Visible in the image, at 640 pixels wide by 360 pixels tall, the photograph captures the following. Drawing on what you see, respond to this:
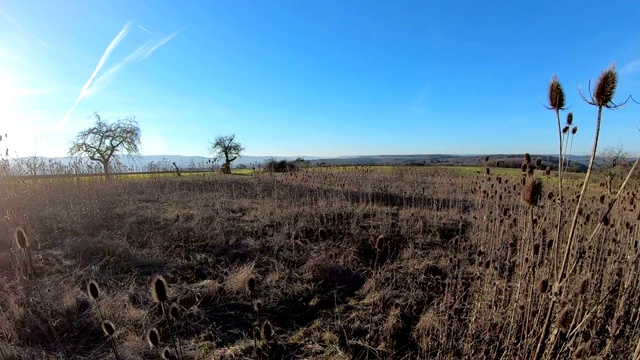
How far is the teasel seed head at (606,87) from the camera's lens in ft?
6.84

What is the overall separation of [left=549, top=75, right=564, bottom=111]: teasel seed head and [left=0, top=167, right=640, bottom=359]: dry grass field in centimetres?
69

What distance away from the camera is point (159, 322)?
4090 millimetres

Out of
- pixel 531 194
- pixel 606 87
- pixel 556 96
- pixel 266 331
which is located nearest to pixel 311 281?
pixel 266 331

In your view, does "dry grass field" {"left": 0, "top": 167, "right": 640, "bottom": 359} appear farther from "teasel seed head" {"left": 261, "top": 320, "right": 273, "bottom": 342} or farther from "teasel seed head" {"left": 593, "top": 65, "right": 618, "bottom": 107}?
"teasel seed head" {"left": 593, "top": 65, "right": 618, "bottom": 107}

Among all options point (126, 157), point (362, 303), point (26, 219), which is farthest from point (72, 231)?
point (126, 157)

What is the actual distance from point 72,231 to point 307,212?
5428 millimetres

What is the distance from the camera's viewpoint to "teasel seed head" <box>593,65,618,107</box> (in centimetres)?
208

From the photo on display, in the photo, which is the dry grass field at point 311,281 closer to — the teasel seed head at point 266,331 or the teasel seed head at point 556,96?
the teasel seed head at point 266,331

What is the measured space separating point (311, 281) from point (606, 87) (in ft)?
15.0

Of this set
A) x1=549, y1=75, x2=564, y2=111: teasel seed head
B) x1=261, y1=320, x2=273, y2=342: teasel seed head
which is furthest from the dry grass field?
x1=549, y1=75, x2=564, y2=111: teasel seed head

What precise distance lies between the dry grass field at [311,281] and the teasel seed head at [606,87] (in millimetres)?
857

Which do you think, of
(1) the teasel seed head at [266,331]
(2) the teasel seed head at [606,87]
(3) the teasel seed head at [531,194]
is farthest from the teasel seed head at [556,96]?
(1) the teasel seed head at [266,331]

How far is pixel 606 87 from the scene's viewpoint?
2074mm

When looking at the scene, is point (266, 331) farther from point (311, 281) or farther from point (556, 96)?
point (311, 281)
